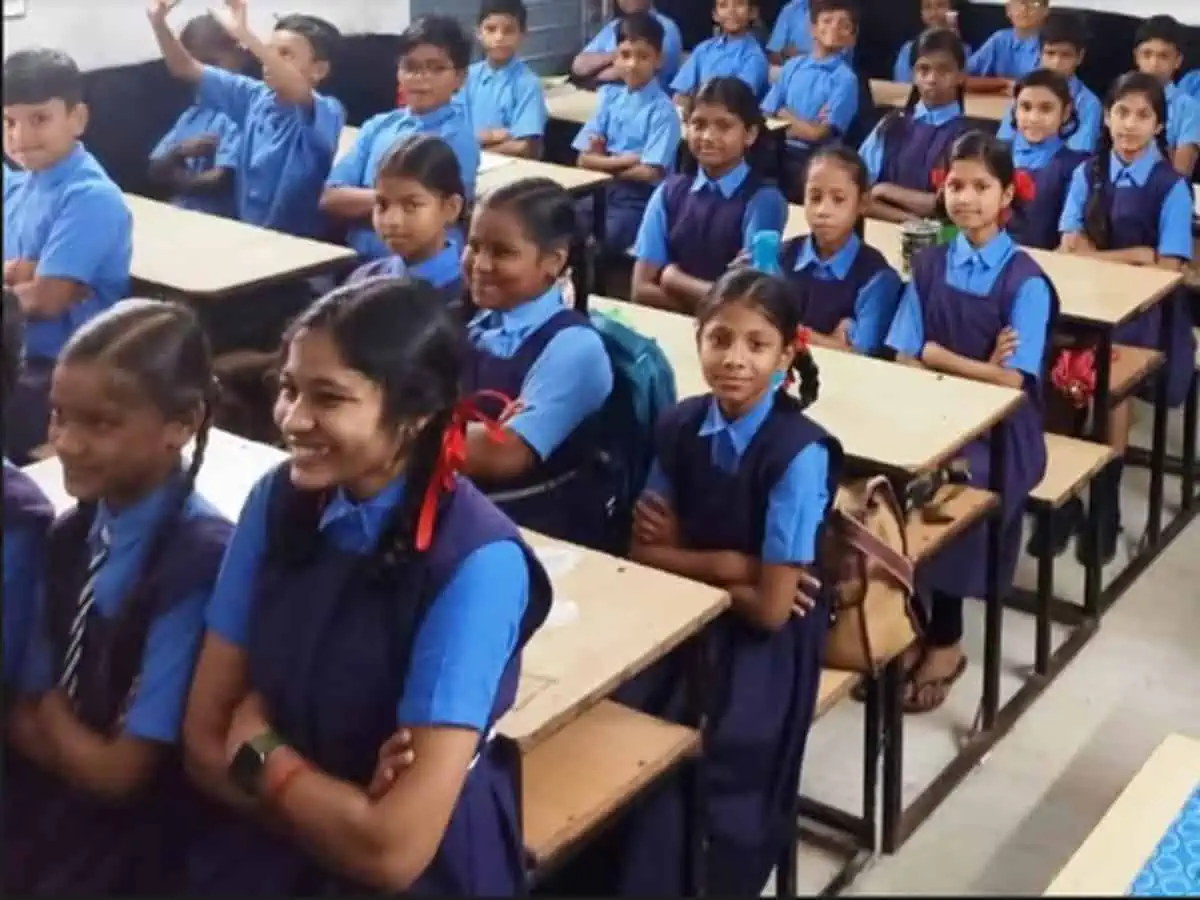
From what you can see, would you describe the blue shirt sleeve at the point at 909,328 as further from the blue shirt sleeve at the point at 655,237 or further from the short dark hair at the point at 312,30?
the short dark hair at the point at 312,30

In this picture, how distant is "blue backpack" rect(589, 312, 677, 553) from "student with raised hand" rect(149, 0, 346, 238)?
1768 mm

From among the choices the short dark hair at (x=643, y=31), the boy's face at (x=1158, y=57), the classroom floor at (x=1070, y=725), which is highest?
the short dark hair at (x=643, y=31)

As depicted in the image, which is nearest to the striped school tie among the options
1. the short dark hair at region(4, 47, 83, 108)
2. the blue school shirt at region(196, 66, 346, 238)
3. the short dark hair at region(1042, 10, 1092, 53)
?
the short dark hair at region(4, 47, 83, 108)

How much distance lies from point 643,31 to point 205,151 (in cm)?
172

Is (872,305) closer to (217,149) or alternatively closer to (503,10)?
(217,149)

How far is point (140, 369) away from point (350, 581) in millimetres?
265

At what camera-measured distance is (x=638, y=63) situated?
16.7 feet

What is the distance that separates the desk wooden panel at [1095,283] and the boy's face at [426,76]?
1020mm

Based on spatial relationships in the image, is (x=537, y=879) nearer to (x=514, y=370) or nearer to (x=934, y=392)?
(x=514, y=370)

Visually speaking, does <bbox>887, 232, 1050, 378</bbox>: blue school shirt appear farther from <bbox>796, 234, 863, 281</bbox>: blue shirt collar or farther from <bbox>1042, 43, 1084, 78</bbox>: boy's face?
<bbox>1042, 43, 1084, 78</bbox>: boy's face

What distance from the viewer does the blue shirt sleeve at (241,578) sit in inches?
53.6

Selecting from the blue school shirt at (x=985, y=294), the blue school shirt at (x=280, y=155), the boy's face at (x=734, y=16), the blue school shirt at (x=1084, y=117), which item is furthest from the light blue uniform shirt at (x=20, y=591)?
the boy's face at (x=734, y=16)

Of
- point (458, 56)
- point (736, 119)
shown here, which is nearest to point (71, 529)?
point (736, 119)

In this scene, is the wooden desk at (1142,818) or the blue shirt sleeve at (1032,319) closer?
the wooden desk at (1142,818)
